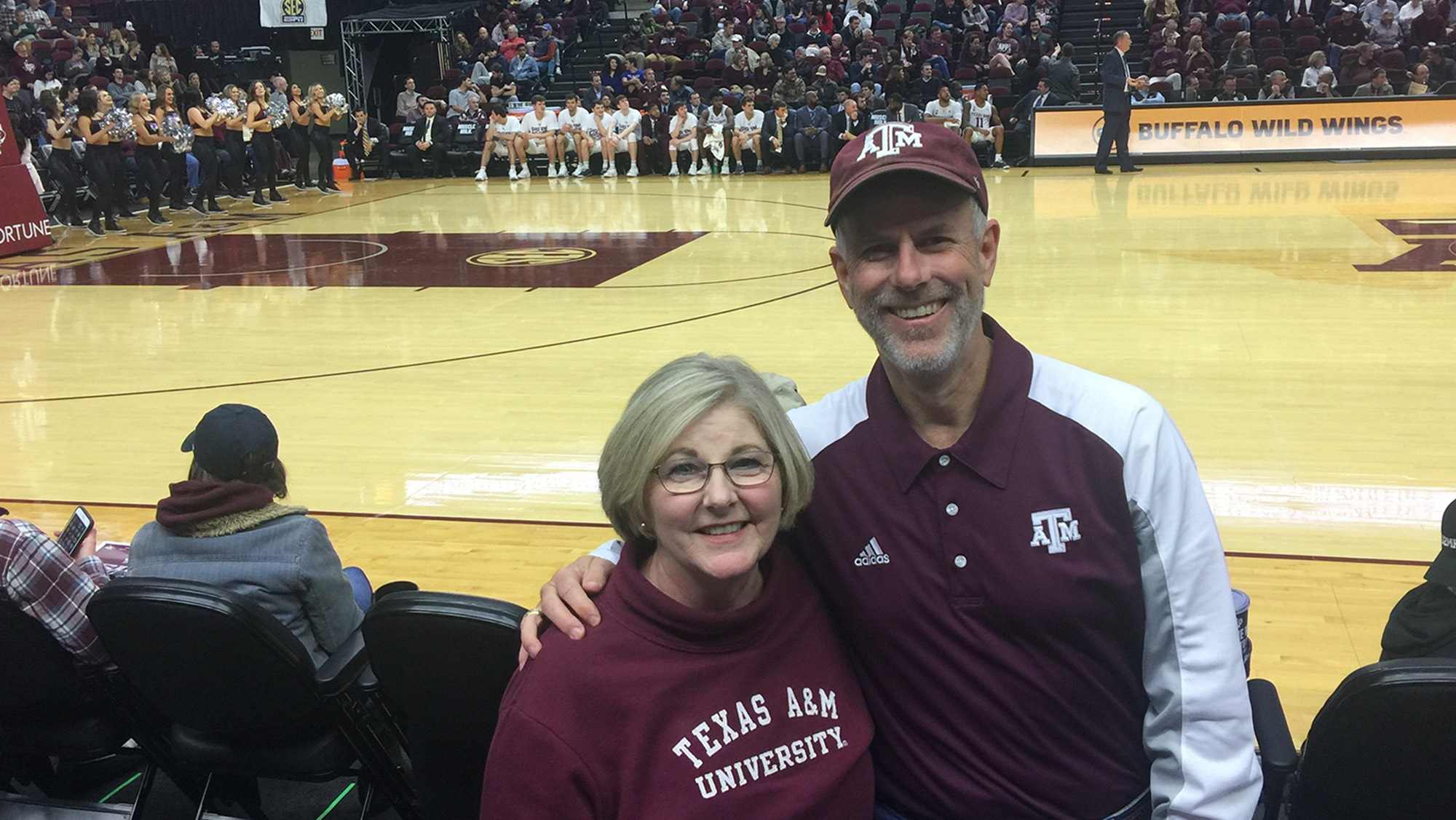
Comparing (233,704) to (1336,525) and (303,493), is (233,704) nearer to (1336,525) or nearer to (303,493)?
(303,493)

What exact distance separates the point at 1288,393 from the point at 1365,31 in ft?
48.4

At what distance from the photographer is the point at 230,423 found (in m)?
2.89

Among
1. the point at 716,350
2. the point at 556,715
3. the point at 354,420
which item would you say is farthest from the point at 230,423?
the point at 716,350

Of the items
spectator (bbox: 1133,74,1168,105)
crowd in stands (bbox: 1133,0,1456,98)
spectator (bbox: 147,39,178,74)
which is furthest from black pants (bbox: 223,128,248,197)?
crowd in stands (bbox: 1133,0,1456,98)

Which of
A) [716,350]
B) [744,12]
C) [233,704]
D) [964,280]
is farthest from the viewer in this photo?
[744,12]

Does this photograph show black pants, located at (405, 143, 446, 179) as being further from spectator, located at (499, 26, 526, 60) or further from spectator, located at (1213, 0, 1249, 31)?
spectator, located at (1213, 0, 1249, 31)

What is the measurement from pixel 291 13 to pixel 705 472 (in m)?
23.1

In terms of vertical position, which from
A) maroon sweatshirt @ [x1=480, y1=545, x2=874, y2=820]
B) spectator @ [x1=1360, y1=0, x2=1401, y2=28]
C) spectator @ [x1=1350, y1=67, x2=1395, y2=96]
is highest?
spectator @ [x1=1360, y1=0, x2=1401, y2=28]

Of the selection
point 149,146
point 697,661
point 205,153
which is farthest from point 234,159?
point 697,661

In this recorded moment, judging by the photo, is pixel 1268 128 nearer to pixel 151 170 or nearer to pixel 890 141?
pixel 151 170

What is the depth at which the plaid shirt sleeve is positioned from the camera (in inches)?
108

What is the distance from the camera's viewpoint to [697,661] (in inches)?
66.0

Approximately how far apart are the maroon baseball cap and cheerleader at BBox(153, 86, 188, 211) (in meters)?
15.6

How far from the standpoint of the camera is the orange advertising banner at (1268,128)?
15.7 m
